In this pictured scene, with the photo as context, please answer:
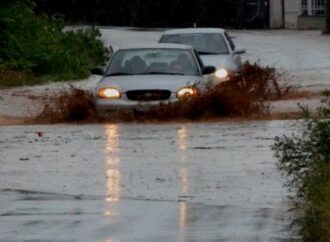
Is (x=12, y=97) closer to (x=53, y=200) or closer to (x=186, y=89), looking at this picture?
(x=186, y=89)

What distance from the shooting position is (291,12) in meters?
71.9

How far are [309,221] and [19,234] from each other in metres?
2.58

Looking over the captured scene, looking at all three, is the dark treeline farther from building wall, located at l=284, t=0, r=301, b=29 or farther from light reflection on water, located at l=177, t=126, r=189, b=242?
light reflection on water, located at l=177, t=126, r=189, b=242

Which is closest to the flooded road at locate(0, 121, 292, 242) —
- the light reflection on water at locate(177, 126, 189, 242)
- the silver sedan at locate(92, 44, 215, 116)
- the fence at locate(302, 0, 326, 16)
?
the light reflection on water at locate(177, 126, 189, 242)

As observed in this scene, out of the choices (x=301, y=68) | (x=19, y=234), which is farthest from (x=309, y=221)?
(x=301, y=68)

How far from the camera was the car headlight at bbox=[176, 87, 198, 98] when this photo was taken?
69.9ft

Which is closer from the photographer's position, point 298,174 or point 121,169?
point 298,174

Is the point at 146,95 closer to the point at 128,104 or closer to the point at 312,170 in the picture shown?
the point at 128,104

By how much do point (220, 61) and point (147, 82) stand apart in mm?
5921

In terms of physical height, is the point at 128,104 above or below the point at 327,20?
below

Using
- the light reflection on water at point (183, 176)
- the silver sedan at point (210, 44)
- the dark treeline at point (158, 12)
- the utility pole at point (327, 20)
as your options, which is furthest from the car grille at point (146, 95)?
the dark treeline at point (158, 12)

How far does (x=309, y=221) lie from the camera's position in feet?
31.4

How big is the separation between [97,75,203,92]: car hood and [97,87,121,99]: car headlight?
8 centimetres

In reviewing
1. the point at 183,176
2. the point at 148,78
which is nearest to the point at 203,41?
the point at 148,78
